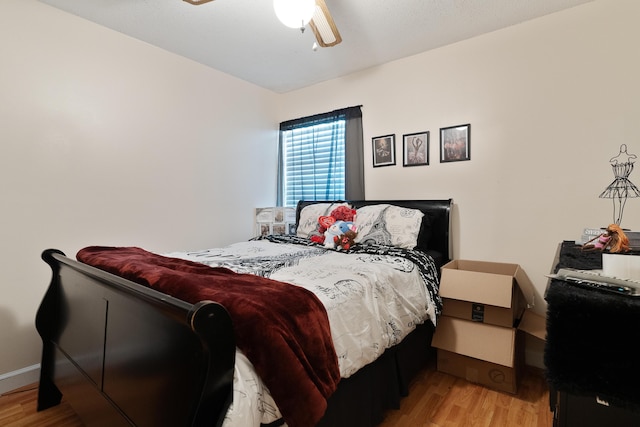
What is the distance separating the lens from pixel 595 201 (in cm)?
204

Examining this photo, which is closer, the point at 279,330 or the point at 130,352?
the point at 279,330

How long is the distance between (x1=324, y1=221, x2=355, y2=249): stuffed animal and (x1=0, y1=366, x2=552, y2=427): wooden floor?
3.66 ft

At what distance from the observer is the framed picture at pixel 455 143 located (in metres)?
2.53

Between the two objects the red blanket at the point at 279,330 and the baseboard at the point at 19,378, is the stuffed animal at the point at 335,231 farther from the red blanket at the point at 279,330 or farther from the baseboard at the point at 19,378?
the baseboard at the point at 19,378

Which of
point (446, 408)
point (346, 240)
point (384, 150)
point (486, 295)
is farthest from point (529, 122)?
point (446, 408)

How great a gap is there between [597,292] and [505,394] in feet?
5.28

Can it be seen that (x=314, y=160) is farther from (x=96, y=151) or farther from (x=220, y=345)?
(x=220, y=345)

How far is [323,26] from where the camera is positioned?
1865 millimetres

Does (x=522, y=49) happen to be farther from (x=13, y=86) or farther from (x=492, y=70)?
(x=13, y=86)

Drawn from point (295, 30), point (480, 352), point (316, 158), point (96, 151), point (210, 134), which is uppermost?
point (295, 30)

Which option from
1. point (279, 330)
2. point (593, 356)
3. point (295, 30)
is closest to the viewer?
point (593, 356)

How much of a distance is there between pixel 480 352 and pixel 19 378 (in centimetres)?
301

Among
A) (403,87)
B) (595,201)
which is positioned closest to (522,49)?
(403,87)

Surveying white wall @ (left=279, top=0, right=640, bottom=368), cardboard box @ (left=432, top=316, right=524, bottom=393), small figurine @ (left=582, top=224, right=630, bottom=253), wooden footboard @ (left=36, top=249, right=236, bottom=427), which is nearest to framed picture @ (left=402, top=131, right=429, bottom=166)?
white wall @ (left=279, top=0, right=640, bottom=368)
